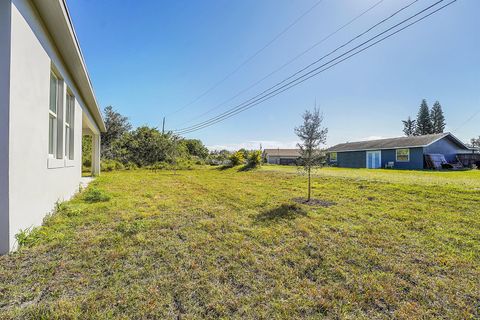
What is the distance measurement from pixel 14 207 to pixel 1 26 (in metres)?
2.30

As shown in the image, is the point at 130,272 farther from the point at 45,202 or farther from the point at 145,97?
the point at 145,97

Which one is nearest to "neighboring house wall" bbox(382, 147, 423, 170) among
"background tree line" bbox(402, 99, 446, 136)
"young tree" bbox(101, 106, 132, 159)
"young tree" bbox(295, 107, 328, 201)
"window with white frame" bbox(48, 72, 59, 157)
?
"young tree" bbox(295, 107, 328, 201)

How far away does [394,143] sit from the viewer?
21.7 m

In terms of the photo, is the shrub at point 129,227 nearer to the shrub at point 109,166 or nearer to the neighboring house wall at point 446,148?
the shrub at point 109,166

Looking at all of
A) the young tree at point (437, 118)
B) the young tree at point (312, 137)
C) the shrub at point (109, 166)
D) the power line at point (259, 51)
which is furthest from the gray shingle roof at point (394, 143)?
the young tree at point (437, 118)

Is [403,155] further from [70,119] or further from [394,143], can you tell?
[70,119]

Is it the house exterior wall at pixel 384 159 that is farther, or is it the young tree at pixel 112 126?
the young tree at pixel 112 126

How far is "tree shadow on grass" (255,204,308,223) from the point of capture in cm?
478

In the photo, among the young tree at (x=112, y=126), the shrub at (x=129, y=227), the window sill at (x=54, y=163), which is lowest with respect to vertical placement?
the shrub at (x=129, y=227)

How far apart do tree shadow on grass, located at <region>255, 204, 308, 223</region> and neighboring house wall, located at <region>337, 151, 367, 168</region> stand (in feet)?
70.7

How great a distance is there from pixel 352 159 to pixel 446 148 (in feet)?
26.4

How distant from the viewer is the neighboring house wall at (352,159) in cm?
2380

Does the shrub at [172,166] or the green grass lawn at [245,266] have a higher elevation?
the shrub at [172,166]

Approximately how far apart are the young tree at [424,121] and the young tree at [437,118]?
669mm
